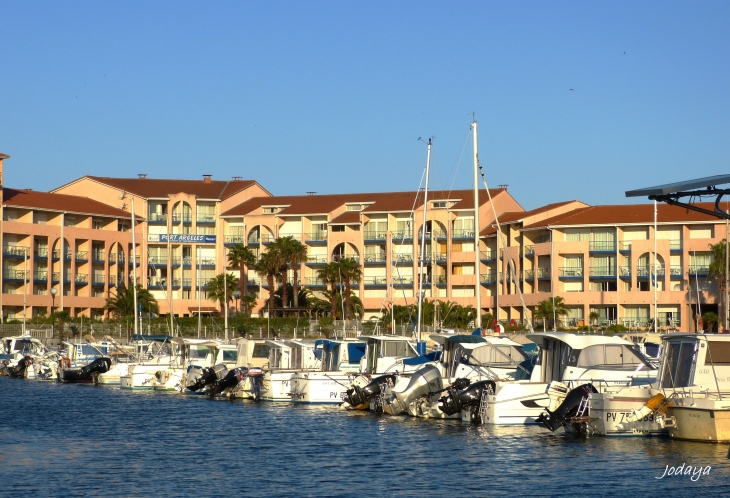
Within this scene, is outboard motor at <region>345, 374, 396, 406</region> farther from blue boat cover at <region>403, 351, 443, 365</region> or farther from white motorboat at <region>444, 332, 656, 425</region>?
white motorboat at <region>444, 332, 656, 425</region>

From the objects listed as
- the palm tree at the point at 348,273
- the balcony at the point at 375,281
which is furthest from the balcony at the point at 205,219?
the balcony at the point at 375,281

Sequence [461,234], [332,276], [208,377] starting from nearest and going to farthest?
1. [208,377]
2. [332,276]
3. [461,234]

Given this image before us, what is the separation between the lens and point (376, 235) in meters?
119

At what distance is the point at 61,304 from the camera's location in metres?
111

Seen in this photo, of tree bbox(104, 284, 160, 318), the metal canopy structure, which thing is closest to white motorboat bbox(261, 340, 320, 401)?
the metal canopy structure

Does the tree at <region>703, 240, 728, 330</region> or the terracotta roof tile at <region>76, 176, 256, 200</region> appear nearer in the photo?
the tree at <region>703, 240, 728, 330</region>

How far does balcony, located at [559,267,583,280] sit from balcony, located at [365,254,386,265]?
1980 cm

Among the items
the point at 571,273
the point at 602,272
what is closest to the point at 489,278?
the point at 571,273

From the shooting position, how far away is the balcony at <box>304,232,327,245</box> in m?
122

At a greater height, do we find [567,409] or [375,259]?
[375,259]

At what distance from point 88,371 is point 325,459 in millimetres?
37106

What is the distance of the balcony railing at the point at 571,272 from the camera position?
108 metres

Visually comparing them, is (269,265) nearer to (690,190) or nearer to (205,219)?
(205,219)

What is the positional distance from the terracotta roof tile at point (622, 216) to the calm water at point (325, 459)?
221ft
